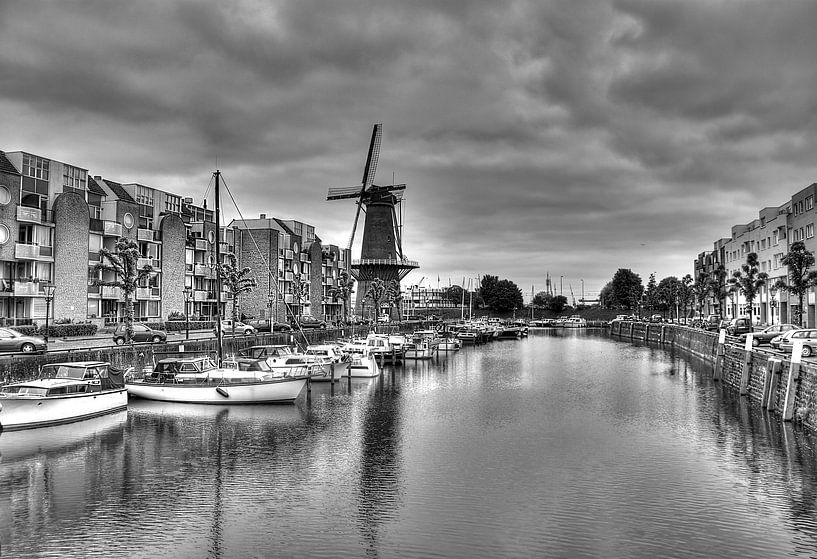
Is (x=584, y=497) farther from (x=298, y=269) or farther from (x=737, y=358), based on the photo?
(x=298, y=269)

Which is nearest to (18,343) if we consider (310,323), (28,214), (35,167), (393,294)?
(28,214)

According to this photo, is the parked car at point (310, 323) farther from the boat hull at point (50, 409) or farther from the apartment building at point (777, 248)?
the apartment building at point (777, 248)

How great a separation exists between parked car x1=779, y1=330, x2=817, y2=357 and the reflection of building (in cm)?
4103

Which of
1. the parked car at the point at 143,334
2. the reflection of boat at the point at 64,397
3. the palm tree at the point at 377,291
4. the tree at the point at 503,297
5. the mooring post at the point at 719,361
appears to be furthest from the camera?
the tree at the point at 503,297

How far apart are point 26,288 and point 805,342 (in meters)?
67.3

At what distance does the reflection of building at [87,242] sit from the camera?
2333 inches

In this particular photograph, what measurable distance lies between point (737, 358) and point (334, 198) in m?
84.2

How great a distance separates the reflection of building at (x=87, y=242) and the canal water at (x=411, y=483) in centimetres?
2032

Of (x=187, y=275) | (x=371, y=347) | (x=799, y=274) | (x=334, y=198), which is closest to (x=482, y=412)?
(x=371, y=347)

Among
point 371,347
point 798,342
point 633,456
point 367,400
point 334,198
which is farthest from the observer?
point 334,198

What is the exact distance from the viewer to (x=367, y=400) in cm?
4128

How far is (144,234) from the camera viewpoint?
247 ft

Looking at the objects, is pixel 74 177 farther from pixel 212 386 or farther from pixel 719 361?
pixel 719 361

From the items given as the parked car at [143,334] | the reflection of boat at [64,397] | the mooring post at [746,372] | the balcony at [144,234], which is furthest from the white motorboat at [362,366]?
the balcony at [144,234]
